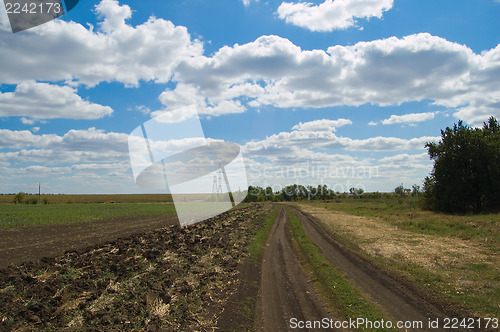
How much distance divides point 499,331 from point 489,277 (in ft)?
14.6

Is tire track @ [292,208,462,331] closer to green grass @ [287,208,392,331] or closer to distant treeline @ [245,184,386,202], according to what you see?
green grass @ [287,208,392,331]

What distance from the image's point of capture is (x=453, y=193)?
31.4 meters

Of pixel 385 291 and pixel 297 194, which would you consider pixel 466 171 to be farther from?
pixel 297 194

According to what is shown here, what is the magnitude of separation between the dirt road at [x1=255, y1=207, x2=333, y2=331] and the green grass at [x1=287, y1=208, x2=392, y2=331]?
15.7 inches

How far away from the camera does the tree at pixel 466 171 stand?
29.9 m

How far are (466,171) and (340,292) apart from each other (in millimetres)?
30851

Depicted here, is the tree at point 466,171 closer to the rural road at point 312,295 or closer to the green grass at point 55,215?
the rural road at point 312,295

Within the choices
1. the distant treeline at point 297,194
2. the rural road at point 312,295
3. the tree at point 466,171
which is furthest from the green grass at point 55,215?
the distant treeline at point 297,194

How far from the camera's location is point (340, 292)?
8.23 meters

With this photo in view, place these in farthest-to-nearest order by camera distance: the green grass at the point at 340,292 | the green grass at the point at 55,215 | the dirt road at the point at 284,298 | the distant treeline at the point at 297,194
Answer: the distant treeline at the point at 297,194, the green grass at the point at 55,215, the green grass at the point at 340,292, the dirt road at the point at 284,298

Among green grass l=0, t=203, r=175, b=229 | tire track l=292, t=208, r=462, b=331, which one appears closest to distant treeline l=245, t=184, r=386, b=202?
green grass l=0, t=203, r=175, b=229

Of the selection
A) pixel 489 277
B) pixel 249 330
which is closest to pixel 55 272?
pixel 249 330

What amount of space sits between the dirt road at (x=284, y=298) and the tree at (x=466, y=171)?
27286 mm

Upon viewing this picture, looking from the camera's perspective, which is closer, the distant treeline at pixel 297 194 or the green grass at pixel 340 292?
the green grass at pixel 340 292
